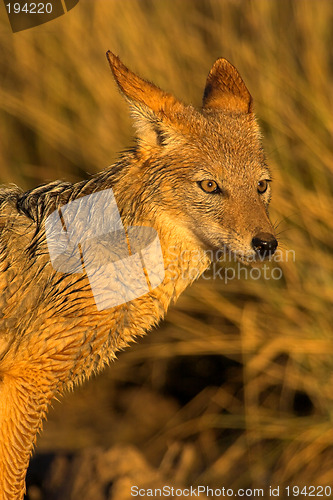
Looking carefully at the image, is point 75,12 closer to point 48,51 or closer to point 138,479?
point 48,51

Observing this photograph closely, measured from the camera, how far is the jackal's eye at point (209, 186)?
3643 mm

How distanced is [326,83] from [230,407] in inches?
118

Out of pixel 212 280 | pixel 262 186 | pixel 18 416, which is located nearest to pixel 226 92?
pixel 262 186

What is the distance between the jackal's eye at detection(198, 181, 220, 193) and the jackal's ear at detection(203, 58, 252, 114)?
67cm

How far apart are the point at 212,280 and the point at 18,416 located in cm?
269

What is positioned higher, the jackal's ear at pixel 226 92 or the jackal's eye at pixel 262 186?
the jackal's ear at pixel 226 92

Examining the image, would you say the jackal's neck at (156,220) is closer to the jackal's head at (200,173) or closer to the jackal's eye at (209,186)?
the jackal's head at (200,173)

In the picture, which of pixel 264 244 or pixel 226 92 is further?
pixel 226 92

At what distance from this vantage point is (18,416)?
3490 mm

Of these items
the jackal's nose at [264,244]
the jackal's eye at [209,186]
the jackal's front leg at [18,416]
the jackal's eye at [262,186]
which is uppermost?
the jackal's eye at [209,186]

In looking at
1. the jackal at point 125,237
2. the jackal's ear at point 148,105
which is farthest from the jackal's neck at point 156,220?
the jackal's ear at point 148,105

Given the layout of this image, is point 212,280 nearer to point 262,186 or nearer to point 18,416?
point 262,186

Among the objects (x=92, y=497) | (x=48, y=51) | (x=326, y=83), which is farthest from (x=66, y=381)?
(x=48, y=51)

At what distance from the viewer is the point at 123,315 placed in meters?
3.60
